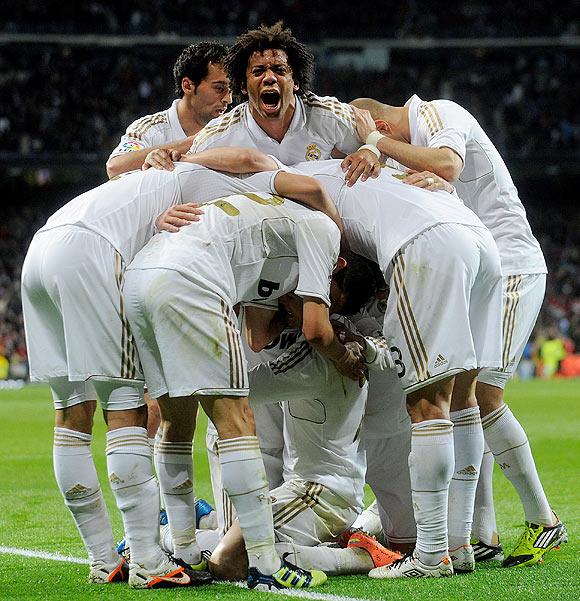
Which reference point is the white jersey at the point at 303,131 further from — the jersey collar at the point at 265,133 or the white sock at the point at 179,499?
the white sock at the point at 179,499

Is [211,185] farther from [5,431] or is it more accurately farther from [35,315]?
[5,431]

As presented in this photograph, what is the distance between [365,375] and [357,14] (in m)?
30.6

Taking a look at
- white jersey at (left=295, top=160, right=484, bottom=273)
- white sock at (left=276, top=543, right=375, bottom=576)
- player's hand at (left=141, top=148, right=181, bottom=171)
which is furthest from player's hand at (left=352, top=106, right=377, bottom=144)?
white sock at (left=276, top=543, right=375, bottom=576)

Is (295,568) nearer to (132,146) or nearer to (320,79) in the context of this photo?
(132,146)

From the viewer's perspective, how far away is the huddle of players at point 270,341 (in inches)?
175

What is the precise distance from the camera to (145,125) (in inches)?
263

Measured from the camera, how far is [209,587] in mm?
4492

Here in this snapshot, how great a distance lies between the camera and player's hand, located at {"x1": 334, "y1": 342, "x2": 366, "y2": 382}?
15.8 feet

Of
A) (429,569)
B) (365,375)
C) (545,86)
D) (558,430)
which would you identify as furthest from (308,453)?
(545,86)

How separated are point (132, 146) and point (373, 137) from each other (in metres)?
1.64

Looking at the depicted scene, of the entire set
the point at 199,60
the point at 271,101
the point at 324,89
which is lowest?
the point at 324,89

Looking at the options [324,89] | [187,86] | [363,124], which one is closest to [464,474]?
[363,124]

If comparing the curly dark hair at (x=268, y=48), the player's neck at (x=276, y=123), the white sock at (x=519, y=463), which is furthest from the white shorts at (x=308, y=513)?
the curly dark hair at (x=268, y=48)

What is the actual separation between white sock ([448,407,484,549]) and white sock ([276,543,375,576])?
1.30 ft
